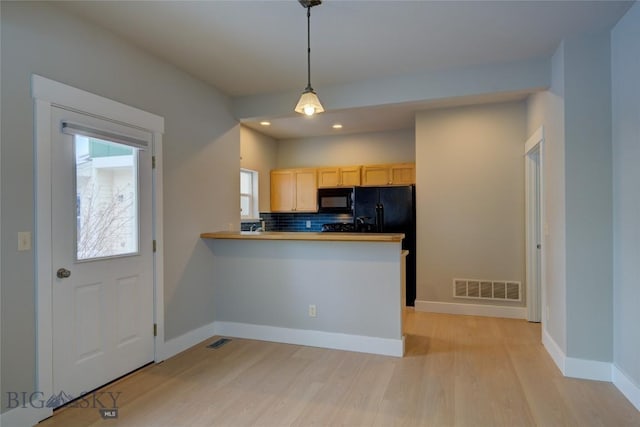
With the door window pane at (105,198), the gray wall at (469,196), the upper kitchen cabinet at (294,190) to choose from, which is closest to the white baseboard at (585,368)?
the gray wall at (469,196)

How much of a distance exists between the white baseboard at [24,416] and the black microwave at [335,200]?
4.41 meters

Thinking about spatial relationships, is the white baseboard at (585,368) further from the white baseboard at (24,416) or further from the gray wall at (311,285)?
the white baseboard at (24,416)

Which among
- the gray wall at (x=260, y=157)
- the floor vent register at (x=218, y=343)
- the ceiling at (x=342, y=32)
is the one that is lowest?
the floor vent register at (x=218, y=343)

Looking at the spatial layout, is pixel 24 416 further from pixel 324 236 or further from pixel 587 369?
pixel 587 369

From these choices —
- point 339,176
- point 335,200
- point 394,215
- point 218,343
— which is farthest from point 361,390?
point 339,176

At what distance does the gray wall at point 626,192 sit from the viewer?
7.66 feet

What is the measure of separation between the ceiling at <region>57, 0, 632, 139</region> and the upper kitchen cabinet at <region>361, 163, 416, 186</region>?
2.36 metres

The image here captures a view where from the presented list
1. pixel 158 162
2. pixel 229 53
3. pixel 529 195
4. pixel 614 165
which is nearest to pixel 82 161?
pixel 158 162

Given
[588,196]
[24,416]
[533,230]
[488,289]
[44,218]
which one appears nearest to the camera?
[24,416]

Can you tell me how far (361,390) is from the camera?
2.55m

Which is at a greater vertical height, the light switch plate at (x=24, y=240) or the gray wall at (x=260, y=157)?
the gray wall at (x=260, y=157)

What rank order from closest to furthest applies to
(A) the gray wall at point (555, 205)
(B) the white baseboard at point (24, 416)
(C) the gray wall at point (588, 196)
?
(B) the white baseboard at point (24, 416), (C) the gray wall at point (588, 196), (A) the gray wall at point (555, 205)

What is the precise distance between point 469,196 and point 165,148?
357 cm

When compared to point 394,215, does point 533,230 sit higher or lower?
lower
